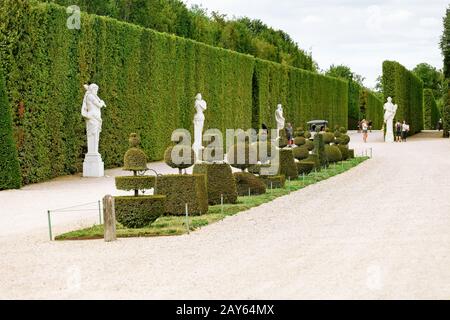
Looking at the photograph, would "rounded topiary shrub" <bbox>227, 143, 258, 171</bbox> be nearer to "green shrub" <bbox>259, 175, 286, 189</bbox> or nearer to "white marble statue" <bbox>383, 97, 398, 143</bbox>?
"green shrub" <bbox>259, 175, 286, 189</bbox>

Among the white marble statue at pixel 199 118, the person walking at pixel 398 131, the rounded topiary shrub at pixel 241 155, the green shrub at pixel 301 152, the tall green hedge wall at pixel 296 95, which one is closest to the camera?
the rounded topiary shrub at pixel 241 155

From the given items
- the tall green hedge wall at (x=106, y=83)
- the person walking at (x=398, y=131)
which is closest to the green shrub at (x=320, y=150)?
the tall green hedge wall at (x=106, y=83)

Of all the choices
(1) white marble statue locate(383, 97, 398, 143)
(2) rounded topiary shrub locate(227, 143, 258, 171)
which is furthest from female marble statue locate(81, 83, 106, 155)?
(1) white marble statue locate(383, 97, 398, 143)

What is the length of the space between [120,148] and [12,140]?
723cm

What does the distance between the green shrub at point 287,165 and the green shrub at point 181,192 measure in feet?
30.1

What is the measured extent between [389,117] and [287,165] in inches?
922

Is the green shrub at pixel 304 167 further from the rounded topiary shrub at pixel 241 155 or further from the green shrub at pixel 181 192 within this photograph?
the green shrub at pixel 181 192

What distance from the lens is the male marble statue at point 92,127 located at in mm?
26422

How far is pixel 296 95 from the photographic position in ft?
168

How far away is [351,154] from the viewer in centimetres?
3656

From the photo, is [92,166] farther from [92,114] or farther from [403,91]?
[403,91]

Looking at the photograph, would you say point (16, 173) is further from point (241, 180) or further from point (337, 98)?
point (337, 98)
